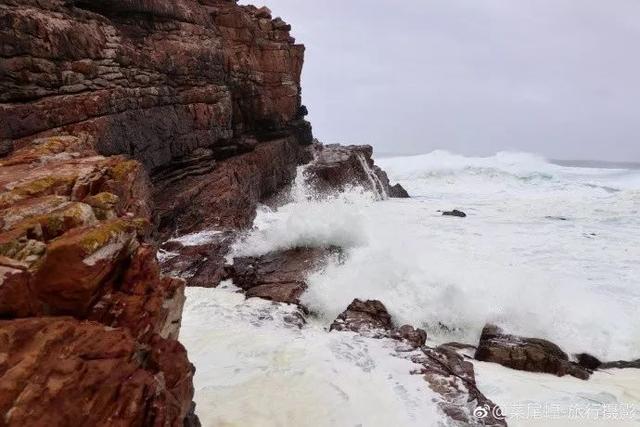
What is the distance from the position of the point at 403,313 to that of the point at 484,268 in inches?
130

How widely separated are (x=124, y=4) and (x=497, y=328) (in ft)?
43.0

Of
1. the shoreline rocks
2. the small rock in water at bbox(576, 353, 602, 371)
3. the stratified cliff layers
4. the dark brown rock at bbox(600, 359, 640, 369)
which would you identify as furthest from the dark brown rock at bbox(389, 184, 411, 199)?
the dark brown rock at bbox(600, 359, 640, 369)

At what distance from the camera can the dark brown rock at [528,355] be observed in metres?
7.27

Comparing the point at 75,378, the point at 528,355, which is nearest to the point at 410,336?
the point at 528,355

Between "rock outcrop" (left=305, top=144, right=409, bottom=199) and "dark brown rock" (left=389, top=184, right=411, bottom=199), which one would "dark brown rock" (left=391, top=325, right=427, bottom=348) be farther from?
"dark brown rock" (left=389, top=184, right=411, bottom=199)

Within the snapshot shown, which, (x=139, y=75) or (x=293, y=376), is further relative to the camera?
(x=139, y=75)

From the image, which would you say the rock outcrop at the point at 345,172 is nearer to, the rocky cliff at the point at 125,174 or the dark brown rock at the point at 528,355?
the rocky cliff at the point at 125,174

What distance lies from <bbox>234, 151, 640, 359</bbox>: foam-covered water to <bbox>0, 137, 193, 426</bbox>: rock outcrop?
5.42 m

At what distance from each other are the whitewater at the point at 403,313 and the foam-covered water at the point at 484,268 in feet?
0.12

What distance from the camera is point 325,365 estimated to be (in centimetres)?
661

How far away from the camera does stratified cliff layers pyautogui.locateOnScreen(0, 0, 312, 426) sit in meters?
3.12

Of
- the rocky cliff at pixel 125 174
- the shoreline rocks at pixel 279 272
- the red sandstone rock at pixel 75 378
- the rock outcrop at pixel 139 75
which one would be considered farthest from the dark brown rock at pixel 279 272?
the red sandstone rock at pixel 75 378

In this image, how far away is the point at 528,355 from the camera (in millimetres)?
7422

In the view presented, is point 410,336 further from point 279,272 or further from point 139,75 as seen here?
point 139,75
